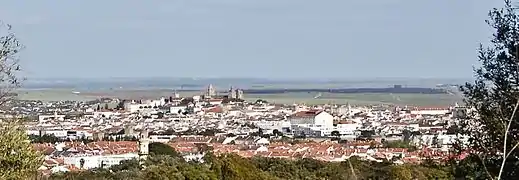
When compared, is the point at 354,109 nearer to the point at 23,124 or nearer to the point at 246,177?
the point at 246,177

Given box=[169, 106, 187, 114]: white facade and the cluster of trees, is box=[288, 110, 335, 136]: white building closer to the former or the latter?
box=[169, 106, 187, 114]: white facade

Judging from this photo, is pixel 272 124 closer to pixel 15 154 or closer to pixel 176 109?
pixel 176 109

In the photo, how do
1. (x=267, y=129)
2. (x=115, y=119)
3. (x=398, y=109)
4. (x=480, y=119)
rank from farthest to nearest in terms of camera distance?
(x=398, y=109) → (x=115, y=119) → (x=267, y=129) → (x=480, y=119)

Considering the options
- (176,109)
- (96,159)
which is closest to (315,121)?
(176,109)

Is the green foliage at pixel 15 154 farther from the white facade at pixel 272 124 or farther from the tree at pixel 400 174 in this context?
the white facade at pixel 272 124

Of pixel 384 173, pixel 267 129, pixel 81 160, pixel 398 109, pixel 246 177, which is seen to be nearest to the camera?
pixel 246 177

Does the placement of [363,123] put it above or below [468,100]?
below

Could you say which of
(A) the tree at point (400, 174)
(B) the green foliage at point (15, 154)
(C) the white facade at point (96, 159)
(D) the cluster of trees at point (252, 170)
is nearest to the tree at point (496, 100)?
(B) the green foliage at point (15, 154)

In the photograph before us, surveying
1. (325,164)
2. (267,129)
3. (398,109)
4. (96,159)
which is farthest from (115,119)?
(325,164)
